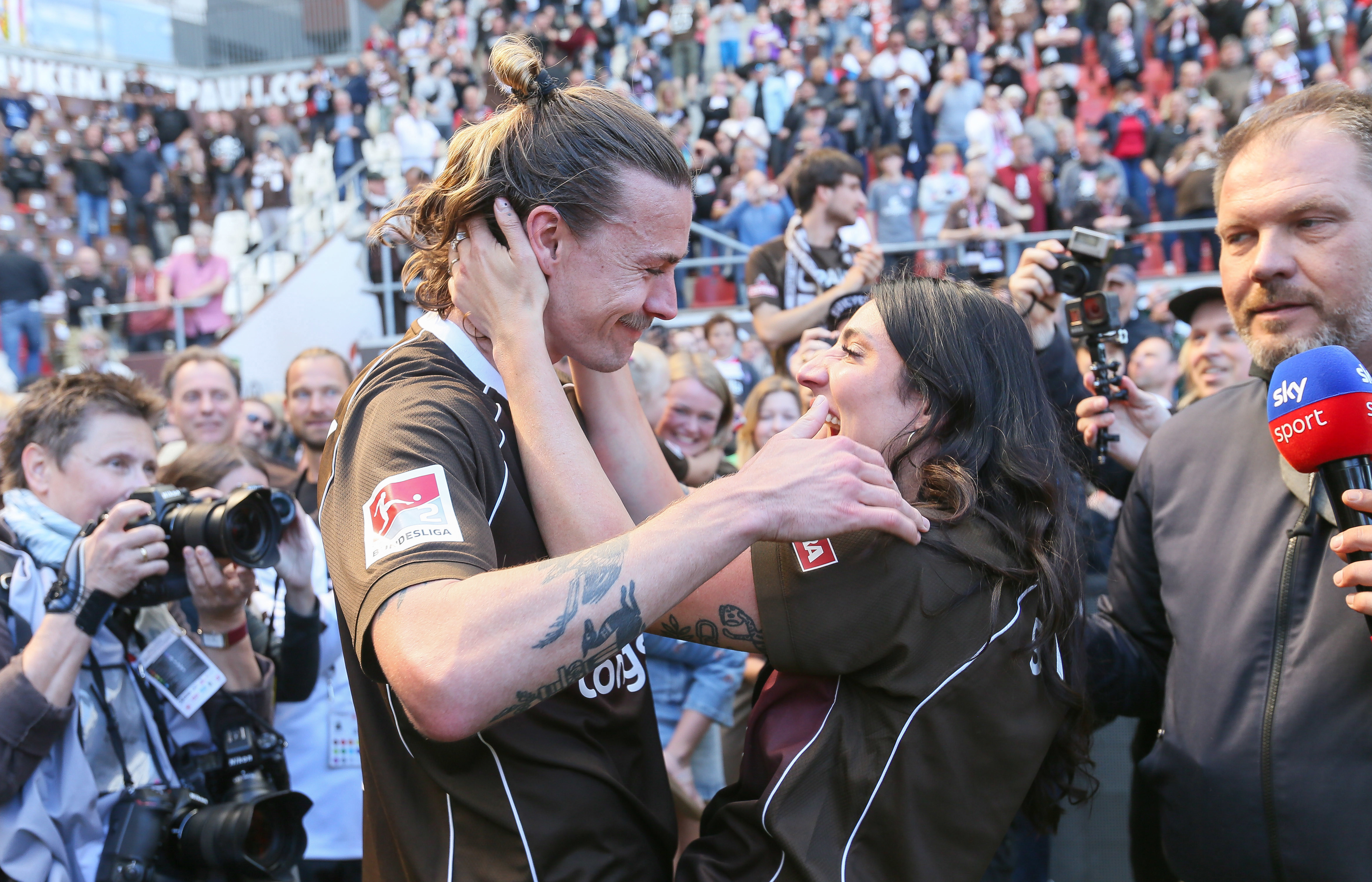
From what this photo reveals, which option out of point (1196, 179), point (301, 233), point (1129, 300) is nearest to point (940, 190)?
point (1196, 179)

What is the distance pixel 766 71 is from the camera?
14.3m

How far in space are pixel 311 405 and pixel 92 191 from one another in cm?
1390

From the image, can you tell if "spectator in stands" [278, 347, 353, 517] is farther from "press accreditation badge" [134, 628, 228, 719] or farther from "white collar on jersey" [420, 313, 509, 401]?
"white collar on jersey" [420, 313, 509, 401]

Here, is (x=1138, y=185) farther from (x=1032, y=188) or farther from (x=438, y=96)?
(x=438, y=96)

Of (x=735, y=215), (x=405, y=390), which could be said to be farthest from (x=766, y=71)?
(x=405, y=390)

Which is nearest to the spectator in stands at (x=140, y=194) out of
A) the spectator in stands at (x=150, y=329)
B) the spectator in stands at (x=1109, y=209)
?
the spectator in stands at (x=150, y=329)

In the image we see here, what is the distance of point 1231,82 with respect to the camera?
39.2 feet

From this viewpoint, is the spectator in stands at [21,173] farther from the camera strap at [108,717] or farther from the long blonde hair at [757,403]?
the camera strap at [108,717]

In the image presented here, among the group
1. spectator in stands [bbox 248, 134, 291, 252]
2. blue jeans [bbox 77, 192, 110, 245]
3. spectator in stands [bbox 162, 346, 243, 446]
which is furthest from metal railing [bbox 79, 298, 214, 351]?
spectator in stands [bbox 162, 346, 243, 446]

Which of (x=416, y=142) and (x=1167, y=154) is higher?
(x=416, y=142)

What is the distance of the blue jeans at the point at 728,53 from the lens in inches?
637

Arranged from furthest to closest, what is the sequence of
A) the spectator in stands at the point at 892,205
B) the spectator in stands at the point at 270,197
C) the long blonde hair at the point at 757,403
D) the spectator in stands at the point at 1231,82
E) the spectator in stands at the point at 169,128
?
the spectator in stands at the point at 169,128
the spectator in stands at the point at 270,197
the spectator in stands at the point at 1231,82
the spectator in stands at the point at 892,205
the long blonde hair at the point at 757,403

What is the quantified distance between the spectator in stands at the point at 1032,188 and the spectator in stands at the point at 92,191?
42.5ft

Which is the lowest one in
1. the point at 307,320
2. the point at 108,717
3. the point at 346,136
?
the point at 108,717
